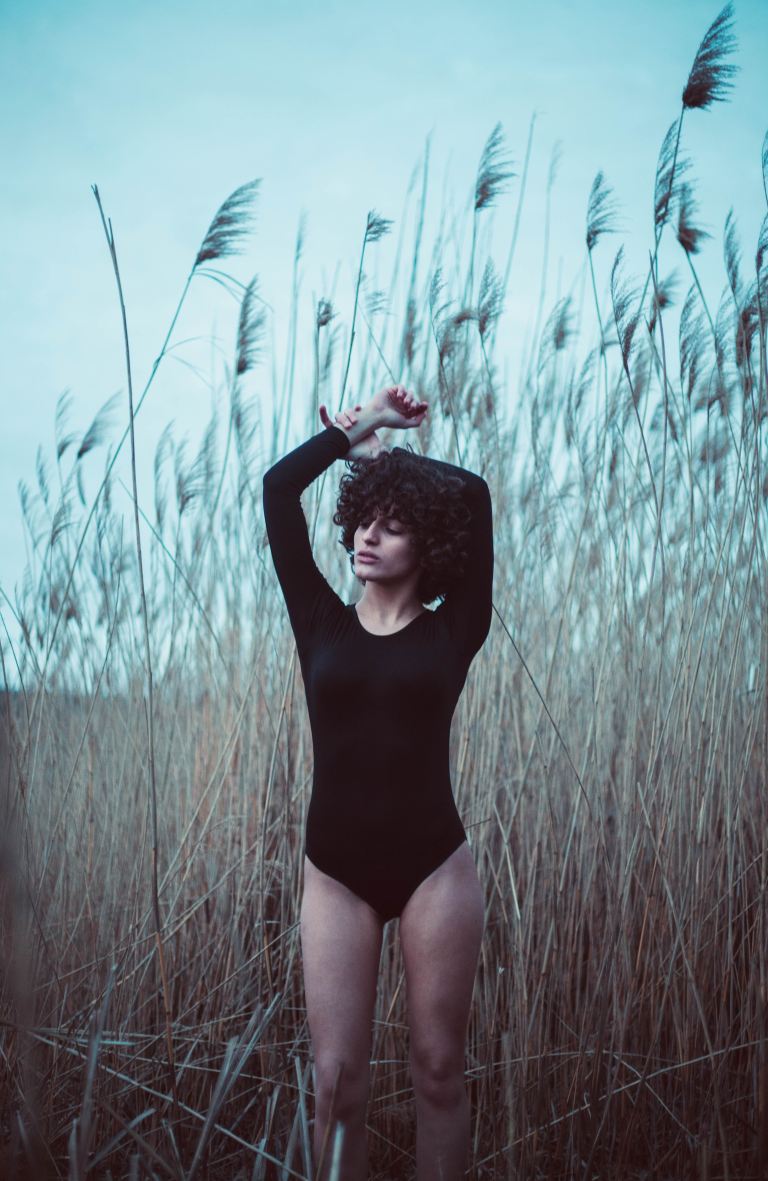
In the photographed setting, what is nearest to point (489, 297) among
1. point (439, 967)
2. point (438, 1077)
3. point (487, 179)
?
point (487, 179)

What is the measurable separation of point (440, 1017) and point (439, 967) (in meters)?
0.08

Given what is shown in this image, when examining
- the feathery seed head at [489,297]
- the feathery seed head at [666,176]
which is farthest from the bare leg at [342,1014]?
the feathery seed head at [666,176]

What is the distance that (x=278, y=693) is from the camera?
96.9 inches

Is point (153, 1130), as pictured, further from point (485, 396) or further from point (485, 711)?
point (485, 396)

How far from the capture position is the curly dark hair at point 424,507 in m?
1.69

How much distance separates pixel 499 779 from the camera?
258cm

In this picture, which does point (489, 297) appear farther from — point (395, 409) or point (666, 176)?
point (395, 409)

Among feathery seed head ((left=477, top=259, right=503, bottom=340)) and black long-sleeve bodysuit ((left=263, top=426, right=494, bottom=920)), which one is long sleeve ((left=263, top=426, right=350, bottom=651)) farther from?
feathery seed head ((left=477, top=259, right=503, bottom=340))

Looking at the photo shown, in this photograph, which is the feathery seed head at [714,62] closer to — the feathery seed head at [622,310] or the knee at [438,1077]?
the feathery seed head at [622,310]

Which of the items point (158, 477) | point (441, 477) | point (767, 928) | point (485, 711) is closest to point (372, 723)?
point (441, 477)

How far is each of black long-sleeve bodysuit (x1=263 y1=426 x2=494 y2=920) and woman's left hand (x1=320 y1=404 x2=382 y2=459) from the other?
207 mm

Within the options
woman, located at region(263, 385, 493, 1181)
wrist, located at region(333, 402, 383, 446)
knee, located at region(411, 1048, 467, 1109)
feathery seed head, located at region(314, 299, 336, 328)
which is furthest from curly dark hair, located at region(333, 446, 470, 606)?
knee, located at region(411, 1048, 467, 1109)

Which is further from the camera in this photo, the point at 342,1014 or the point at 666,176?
the point at 666,176

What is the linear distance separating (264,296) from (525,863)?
5.74 ft
